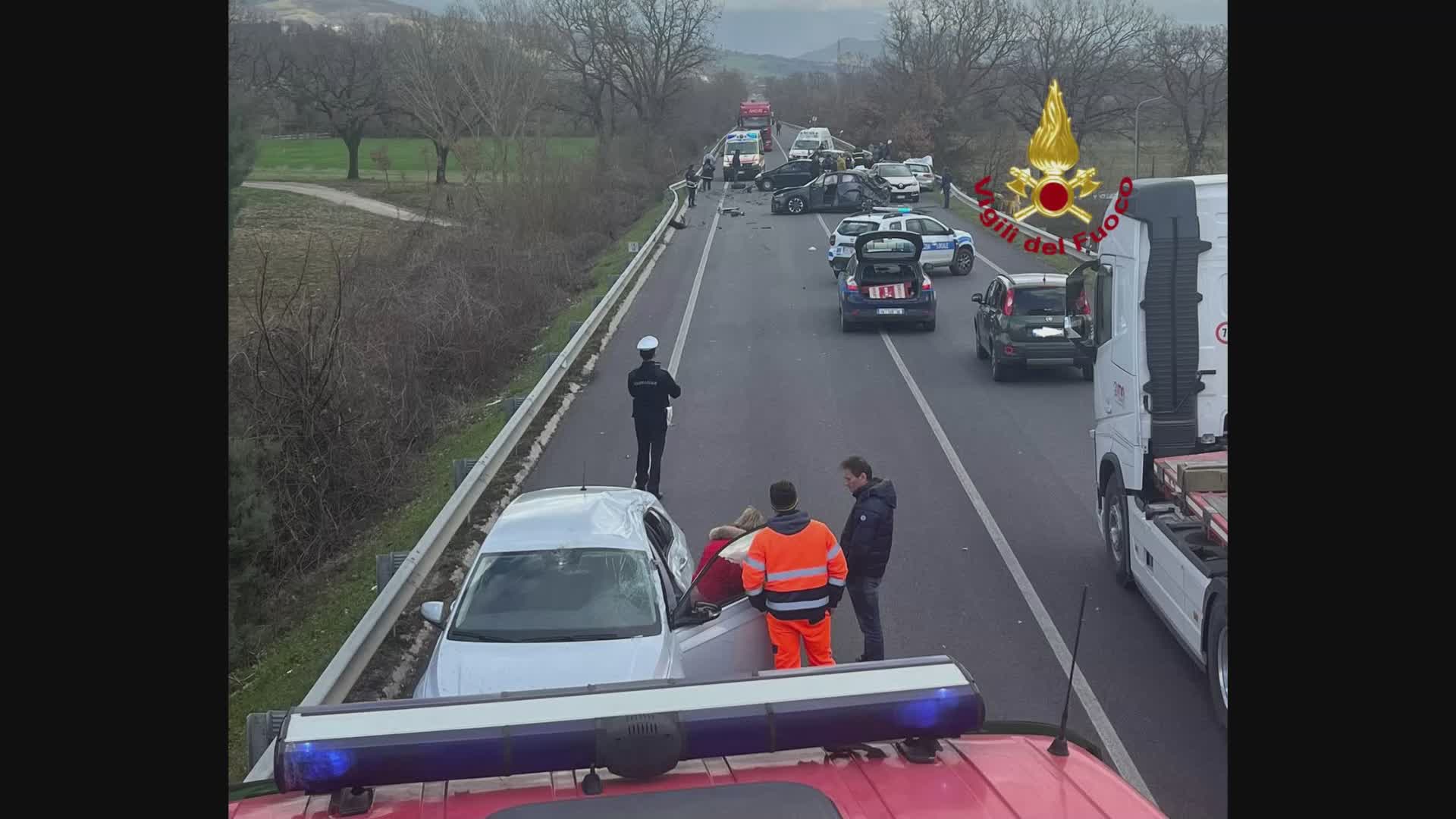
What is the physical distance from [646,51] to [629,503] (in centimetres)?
6618

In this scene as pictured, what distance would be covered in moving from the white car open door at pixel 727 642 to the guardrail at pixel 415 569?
2.36 m

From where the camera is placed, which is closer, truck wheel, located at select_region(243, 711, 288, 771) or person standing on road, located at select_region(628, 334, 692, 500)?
truck wheel, located at select_region(243, 711, 288, 771)

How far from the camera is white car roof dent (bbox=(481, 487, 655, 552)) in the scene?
8641 millimetres

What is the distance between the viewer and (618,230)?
1810 inches

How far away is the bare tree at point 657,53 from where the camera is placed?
2788 inches

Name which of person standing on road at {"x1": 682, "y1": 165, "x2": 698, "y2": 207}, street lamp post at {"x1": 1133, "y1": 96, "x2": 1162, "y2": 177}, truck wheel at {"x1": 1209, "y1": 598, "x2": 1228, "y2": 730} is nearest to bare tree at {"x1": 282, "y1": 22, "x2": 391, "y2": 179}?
person standing on road at {"x1": 682, "y1": 165, "x2": 698, "y2": 207}

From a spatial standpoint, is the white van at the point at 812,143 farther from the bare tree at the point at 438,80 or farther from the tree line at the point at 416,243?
the bare tree at the point at 438,80

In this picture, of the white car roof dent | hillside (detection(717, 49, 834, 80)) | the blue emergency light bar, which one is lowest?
the white car roof dent

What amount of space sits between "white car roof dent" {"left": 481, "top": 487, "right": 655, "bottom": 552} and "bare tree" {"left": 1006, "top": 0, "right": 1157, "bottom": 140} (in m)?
7.45

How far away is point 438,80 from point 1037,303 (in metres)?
28.4

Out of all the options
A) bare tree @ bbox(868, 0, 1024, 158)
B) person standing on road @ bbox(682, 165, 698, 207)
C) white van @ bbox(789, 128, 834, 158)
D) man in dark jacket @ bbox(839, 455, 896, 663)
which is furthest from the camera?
white van @ bbox(789, 128, 834, 158)

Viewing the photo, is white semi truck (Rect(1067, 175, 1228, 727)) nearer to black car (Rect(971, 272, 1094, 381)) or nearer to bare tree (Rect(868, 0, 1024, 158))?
bare tree (Rect(868, 0, 1024, 158))
